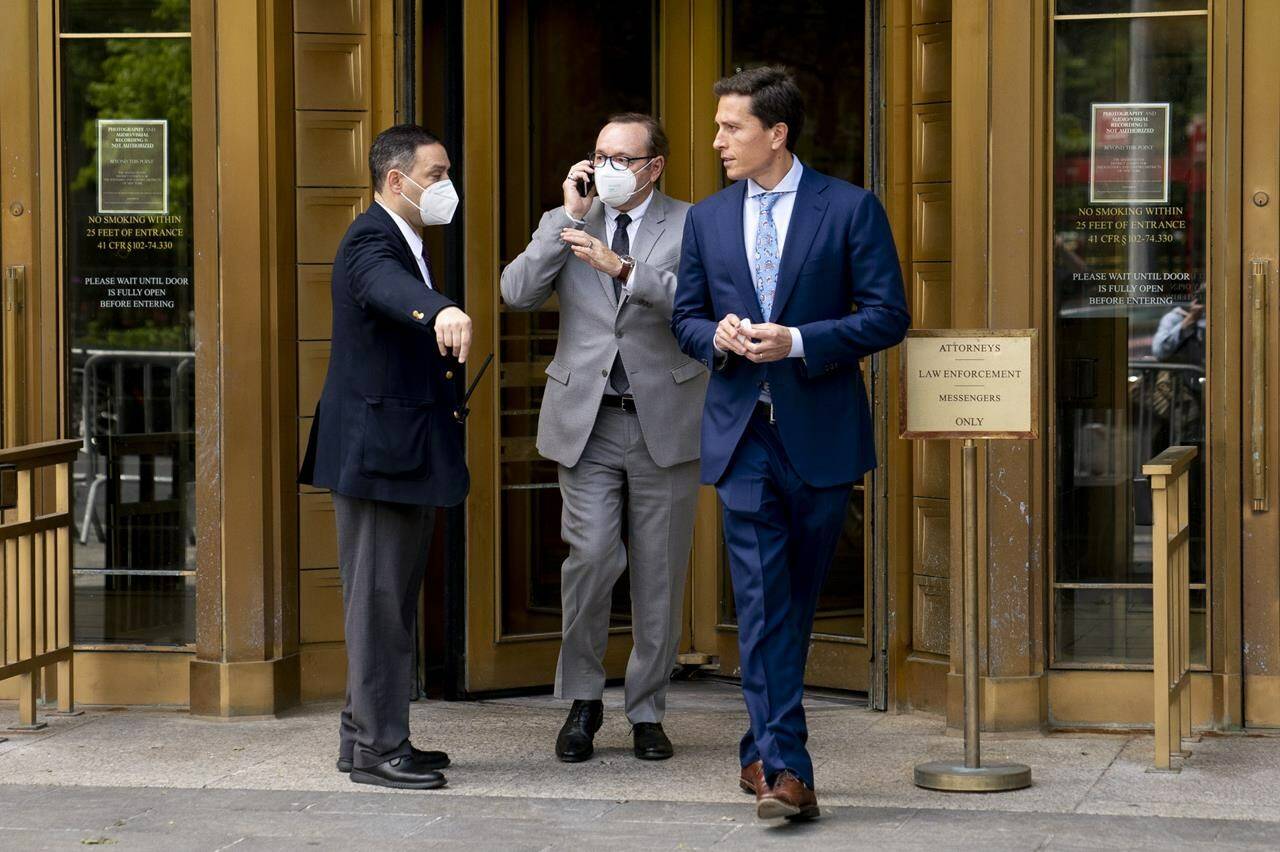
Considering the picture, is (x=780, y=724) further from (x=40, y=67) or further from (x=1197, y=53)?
(x=40, y=67)

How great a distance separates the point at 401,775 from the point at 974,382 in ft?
6.74

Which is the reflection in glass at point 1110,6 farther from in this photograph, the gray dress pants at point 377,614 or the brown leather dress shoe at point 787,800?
the brown leather dress shoe at point 787,800

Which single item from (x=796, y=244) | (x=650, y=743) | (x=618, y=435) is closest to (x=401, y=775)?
(x=650, y=743)

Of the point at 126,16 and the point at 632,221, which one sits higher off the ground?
the point at 126,16

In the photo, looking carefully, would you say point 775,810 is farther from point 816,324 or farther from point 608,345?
point 608,345

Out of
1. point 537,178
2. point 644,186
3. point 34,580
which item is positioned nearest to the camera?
point 644,186

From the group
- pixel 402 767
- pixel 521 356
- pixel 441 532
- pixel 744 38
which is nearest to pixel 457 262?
pixel 521 356

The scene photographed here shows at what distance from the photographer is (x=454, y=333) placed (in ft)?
17.6

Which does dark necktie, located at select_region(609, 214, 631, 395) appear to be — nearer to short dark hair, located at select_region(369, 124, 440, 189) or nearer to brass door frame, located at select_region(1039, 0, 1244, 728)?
short dark hair, located at select_region(369, 124, 440, 189)

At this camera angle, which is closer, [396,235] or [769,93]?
[769,93]

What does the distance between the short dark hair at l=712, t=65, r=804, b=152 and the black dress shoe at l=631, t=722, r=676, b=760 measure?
194 cm

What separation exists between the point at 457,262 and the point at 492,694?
63.6 inches

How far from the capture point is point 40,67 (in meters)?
7.13

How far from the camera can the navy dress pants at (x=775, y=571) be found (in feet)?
17.5
